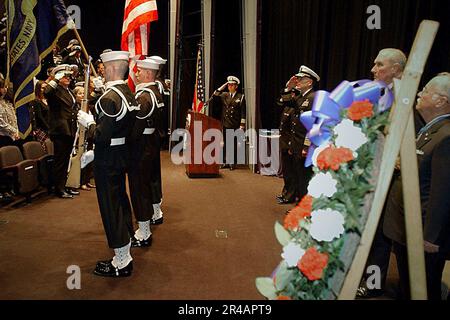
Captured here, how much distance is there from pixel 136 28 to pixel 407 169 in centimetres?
352

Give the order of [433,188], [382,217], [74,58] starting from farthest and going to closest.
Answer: [74,58] < [382,217] < [433,188]

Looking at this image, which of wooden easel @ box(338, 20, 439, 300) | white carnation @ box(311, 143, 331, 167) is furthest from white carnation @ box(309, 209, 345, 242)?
white carnation @ box(311, 143, 331, 167)

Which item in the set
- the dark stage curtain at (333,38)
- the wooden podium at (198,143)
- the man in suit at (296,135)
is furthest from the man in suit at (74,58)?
the man in suit at (296,135)

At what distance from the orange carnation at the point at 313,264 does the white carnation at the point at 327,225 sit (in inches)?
2.6

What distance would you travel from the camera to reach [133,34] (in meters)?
4.20

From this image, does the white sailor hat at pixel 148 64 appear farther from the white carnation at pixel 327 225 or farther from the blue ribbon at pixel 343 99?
the white carnation at pixel 327 225

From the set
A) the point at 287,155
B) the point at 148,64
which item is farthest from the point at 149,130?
the point at 287,155

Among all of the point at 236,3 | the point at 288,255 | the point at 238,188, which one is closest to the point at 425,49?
the point at 288,255

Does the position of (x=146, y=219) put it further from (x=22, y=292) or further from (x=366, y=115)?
(x=366, y=115)

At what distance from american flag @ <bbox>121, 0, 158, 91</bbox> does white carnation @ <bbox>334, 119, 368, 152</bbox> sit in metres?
3.03

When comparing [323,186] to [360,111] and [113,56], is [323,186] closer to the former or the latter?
[360,111]

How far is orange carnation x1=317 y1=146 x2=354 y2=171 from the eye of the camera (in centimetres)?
152

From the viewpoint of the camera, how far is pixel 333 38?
5738 mm

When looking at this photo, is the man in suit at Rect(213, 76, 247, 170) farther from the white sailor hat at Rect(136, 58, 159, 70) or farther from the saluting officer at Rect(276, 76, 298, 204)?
the white sailor hat at Rect(136, 58, 159, 70)
